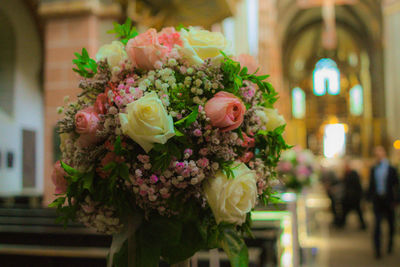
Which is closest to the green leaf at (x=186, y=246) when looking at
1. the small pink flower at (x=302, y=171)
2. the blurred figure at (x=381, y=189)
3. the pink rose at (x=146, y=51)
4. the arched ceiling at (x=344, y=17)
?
the pink rose at (x=146, y=51)

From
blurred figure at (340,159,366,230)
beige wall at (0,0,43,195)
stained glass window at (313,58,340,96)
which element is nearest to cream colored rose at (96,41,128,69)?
blurred figure at (340,159,366,230)

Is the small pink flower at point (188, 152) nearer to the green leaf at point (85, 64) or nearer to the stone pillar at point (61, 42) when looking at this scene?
the green leaf at point (85, 64)

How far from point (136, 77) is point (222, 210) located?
38 cm

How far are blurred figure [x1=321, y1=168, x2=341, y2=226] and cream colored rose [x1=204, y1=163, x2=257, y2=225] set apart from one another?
447 inches

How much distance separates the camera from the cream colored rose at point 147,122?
102 centimetres

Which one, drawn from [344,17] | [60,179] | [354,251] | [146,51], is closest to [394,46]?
[354,251]

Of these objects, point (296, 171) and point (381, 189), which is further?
point (381, 189)

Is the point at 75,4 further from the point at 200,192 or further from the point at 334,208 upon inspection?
the point at 334,208

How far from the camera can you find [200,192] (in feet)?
3.63

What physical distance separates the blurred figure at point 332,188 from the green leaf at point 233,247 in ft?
37.0

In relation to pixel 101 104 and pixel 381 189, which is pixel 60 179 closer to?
pixel 101 104

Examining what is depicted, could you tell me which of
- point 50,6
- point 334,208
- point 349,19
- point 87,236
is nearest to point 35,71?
point 50,6

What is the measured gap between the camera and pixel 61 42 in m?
6.36

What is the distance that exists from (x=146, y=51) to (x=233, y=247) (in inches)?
20.3
